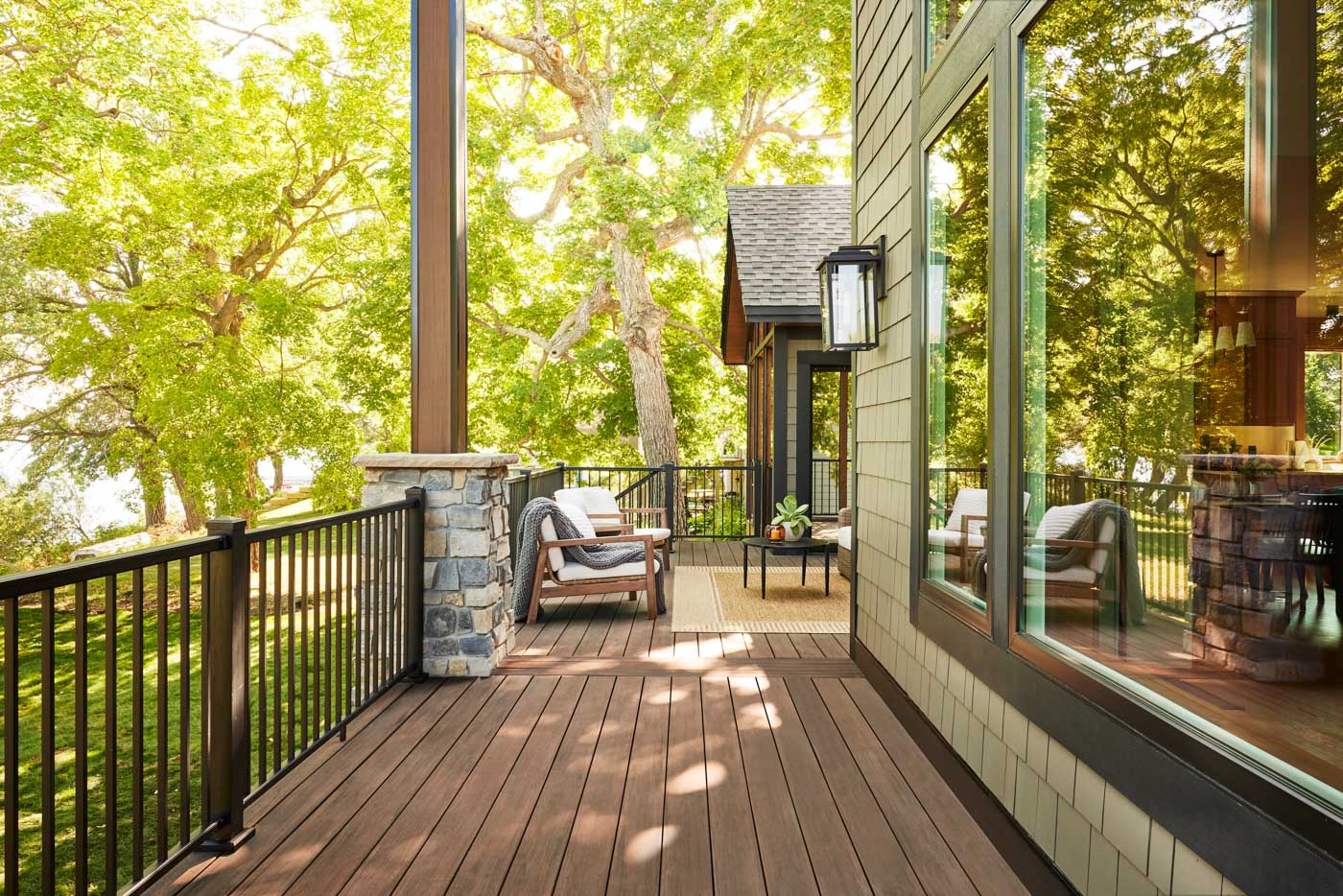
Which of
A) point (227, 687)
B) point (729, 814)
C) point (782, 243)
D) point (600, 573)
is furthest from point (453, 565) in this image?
point (782, 243)

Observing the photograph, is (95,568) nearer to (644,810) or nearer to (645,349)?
(644,810)

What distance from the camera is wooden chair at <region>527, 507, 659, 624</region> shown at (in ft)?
18.4

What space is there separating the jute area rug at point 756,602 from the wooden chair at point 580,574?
35 centimetres

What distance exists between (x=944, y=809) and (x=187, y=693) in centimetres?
224

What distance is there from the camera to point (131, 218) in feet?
34.6

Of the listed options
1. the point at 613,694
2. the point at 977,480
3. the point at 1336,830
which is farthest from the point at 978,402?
the point at 613,694

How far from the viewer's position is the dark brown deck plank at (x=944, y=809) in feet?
7.60

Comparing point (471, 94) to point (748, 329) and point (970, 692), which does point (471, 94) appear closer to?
point (748, 329)

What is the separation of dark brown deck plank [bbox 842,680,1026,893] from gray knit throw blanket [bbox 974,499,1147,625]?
2.75 feet

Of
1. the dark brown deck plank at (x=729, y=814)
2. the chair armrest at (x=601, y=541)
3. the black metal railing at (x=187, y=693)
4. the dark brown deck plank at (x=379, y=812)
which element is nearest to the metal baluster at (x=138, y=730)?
the black metal railing at (x=187, y=693)

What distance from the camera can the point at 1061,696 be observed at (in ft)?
6.87

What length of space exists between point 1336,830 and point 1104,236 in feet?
4.92

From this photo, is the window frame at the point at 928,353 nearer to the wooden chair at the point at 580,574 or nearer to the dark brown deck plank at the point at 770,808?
the dark brown deck plank at the point at 770,808

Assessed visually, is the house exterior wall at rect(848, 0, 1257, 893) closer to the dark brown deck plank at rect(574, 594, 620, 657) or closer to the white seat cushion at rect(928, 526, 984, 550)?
the white seat cushion at rect(928, 526, 984, 550)
